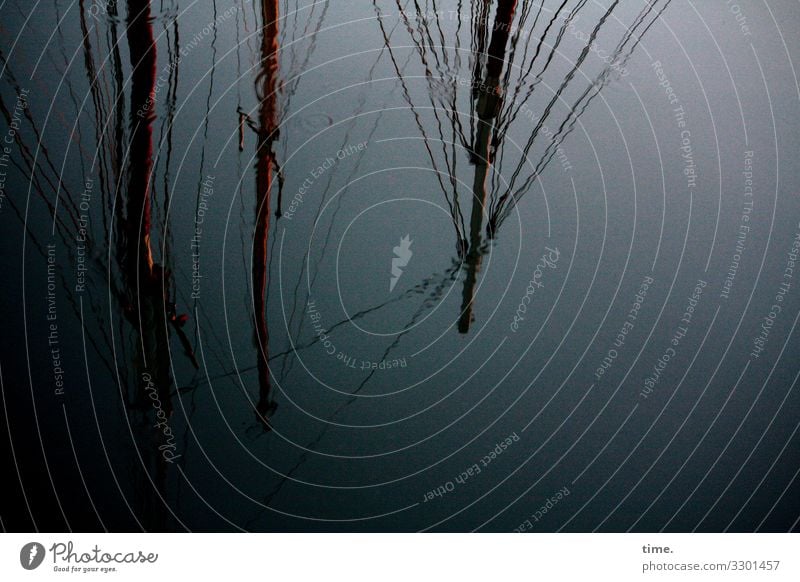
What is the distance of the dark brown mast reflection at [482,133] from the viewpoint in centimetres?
A: 80

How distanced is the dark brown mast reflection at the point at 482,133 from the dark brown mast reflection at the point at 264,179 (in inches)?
9.0

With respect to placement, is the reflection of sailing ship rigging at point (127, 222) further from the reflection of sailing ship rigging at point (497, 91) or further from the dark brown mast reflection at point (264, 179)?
the reflection of sailing ship rigging at point (497, 91)

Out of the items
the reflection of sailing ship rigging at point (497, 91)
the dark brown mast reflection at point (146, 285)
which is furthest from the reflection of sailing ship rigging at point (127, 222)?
the reflection of sailing ship rigging at point (497, 91)

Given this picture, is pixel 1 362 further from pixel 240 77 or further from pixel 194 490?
pixel 240 77

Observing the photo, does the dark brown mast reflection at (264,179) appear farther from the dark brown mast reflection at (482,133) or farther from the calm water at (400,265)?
the dark brown mast reflection at (482,133)

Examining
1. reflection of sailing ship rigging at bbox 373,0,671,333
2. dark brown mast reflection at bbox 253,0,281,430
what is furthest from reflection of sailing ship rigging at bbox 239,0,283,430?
reflection of sailing ship rigging at bbox 373,0,671,333

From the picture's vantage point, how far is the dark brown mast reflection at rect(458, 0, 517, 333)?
2.62 ft

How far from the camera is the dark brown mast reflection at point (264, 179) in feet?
2.52

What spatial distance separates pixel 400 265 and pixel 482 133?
0.59ft

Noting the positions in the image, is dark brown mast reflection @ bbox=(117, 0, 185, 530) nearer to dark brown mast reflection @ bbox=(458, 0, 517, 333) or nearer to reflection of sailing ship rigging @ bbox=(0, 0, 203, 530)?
reflection of sailing ship rigging @ bbox=(0, 0, 203, 530)

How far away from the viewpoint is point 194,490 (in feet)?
2.62

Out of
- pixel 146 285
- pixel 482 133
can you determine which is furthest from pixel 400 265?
pixel 146 285

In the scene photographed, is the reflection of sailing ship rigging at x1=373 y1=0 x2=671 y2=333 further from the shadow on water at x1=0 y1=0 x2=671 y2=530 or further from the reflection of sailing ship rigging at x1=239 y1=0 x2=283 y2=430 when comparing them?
the reflection of sailing ship rigging at x1=239 y1=0 x2=283 y2=430

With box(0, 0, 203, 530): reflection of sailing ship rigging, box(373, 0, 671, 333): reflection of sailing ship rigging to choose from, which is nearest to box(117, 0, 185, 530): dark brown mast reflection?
box(0, 0, 203, 530): reflection of sailing ship rigging
